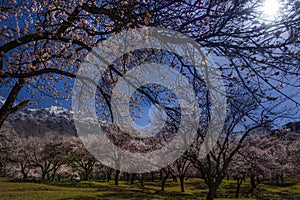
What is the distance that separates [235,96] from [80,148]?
43689 millimetres

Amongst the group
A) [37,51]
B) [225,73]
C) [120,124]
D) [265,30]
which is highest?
[37,51]

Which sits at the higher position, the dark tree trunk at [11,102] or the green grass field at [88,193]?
the dark tree trunk at [11,102]

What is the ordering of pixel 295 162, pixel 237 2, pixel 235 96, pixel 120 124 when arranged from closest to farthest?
pixel 237 2
pixel 235 96
pixel 120 124
pixel 295 162

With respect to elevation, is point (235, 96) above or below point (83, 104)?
below

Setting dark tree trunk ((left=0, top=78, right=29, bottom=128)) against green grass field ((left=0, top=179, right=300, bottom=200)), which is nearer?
dark tree trunk ((left=0, top=78, right=29, bottom=128))

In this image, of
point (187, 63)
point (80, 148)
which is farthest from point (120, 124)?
point (80, 148)

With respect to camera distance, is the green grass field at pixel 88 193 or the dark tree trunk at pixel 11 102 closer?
the dark tree trunk at pixel 11 102

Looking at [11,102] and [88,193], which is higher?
[11,102]

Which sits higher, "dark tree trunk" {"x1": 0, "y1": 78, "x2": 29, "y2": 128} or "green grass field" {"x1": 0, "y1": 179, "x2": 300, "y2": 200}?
"dark tree trunk" {"x1": 0, "y1": 78, "x2": 29, "y2": 128}

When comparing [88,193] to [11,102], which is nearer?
[11,102]

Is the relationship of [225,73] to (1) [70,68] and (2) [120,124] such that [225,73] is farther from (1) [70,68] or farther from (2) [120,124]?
(1) [70,68]

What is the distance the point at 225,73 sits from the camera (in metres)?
4.02

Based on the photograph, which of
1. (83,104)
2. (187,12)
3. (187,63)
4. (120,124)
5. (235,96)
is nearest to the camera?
(187,12)

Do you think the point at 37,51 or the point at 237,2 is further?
the point at 37,51
